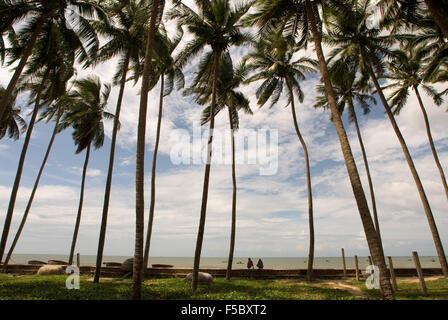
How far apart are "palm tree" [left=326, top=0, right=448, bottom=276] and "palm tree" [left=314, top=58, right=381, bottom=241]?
827 millimetres

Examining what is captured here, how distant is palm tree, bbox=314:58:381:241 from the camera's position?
16062 millimetres

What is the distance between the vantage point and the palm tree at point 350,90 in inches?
632

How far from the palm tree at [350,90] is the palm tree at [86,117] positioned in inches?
668

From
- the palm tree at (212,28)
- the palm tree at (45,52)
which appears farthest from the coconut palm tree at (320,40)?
the palm tree at (45,52)

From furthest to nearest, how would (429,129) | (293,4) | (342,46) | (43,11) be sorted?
(429,129) < (342,46) < (43,11) < (293,4)

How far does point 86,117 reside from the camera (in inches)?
809

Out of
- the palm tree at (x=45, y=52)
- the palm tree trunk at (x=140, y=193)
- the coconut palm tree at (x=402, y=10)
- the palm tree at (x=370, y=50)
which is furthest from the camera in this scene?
the palm tree at (x=370, y=50)

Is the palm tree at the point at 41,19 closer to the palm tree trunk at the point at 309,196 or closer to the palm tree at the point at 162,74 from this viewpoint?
the palm tree at the point at 162,74
